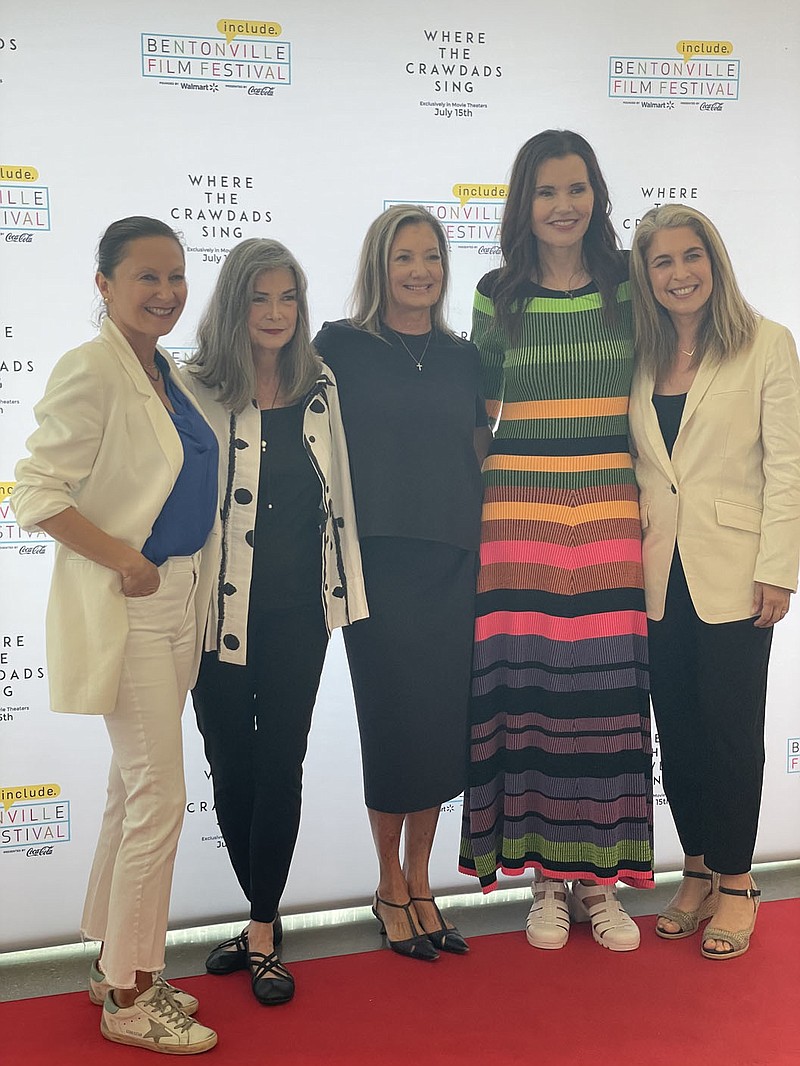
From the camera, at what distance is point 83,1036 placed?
2248 millimetres

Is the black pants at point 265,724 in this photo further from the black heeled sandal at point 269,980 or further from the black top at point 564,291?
the black top at point 564,291

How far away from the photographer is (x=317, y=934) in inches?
109

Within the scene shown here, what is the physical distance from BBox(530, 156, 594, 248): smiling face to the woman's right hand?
121 cm

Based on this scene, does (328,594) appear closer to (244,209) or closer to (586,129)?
(244,209)

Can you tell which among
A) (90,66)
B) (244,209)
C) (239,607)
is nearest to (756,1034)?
Answer: (239,607)

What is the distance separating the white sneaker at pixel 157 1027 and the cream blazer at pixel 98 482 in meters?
0.66

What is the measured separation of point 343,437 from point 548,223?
2.33ft

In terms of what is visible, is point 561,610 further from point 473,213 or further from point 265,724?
point 473,213

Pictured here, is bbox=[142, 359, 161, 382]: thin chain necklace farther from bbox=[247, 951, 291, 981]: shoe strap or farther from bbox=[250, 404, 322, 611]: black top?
bbox=[247, 951, 291, 981]: shoe strap

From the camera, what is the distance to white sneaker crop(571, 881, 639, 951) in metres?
2.59

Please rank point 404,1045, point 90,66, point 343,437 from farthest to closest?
point 90,66
point 343,437
point 404,1045

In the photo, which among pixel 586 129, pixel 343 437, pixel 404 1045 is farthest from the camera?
pixel 586 129

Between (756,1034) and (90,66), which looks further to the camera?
(90,66)

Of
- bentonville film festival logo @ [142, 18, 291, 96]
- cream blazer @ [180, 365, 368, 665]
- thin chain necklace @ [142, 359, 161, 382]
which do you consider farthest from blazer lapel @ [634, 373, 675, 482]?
bentonville film festival logo @ [142, 18, 291, 96]
